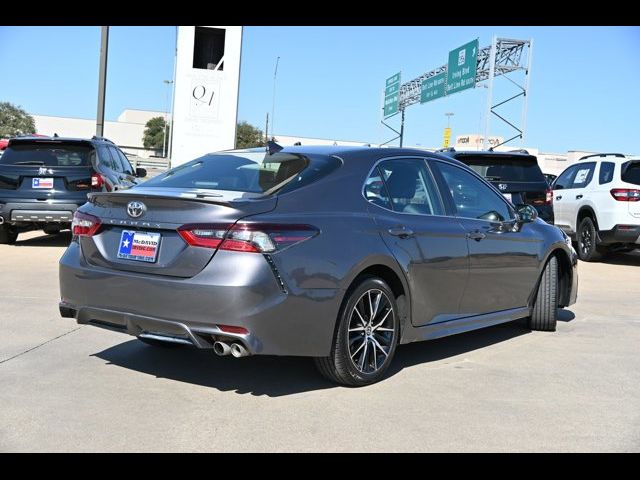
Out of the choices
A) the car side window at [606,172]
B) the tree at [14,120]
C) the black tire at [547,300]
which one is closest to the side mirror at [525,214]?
the black tire at [547,300]

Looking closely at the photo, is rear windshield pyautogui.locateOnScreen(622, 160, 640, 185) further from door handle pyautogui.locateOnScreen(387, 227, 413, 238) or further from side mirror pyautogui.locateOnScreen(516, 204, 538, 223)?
door handle pyautogui.locateOnScreen(387, 227, 413, 238)

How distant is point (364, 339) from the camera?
4.29m

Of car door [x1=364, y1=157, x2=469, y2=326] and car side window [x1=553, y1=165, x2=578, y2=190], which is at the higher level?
car side window [x1=553, y1=165, x2=578, y2=190]

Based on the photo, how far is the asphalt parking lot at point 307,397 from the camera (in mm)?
3418

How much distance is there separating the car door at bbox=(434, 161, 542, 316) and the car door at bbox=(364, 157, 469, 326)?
0.15m

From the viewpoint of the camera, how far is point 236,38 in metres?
15.8

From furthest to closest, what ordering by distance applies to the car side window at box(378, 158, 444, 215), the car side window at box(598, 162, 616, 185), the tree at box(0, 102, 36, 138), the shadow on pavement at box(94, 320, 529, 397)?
the tree at box(0, 102, 36, 138) < the car side window at box(598, 162, 616, 185) < the car side window at box(378, 158, 444, 215) < the shadow on pavement at box(94, 320, 529, 397)

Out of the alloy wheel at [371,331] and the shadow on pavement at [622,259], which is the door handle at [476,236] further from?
the shadow on pavement at [622,259]

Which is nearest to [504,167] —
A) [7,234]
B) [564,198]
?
[564,198]

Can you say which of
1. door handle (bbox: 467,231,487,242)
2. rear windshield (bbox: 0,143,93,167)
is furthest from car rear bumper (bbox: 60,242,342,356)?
rear windshield (bbox: 0,143,93,167)

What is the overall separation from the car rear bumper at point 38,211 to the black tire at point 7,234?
1014 millimetres

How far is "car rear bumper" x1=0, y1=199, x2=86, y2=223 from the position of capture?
10367 mm
